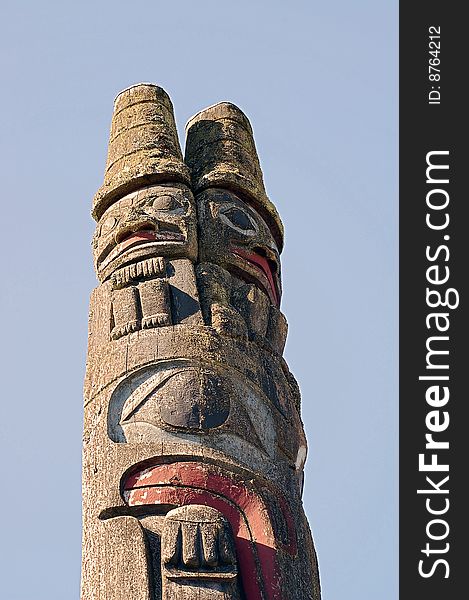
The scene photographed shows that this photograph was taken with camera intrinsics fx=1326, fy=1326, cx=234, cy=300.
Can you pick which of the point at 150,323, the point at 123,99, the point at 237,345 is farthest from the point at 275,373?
the point at 123,99

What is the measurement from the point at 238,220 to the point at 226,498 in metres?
2.99

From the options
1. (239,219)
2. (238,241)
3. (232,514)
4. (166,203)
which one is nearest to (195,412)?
(232,514)

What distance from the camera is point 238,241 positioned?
421 inches

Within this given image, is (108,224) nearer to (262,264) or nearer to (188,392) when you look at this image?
(262,264)

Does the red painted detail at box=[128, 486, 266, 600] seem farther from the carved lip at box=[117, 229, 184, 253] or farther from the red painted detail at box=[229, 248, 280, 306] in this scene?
the red painted detail at box=[229, 248, 280, 306]

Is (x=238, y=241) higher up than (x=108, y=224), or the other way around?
(x=108, y=224)

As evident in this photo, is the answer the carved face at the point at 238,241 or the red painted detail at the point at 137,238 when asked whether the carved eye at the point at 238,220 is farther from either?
the red painted detail at the point at 137,238

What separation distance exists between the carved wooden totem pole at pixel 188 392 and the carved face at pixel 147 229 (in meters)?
0.01

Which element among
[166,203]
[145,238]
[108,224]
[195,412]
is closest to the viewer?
[195,412]

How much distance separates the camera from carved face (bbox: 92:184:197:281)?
1042cm

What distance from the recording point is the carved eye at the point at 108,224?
35.3 feet

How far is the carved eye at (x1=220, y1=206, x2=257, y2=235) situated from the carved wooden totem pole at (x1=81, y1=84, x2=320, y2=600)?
1cm

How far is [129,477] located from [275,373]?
1.60 meters

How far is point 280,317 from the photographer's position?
10.6 m
